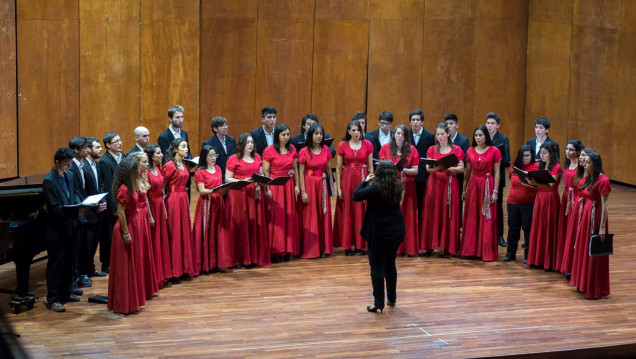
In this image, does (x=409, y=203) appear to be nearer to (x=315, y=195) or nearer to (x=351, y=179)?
(x=351, y=179)

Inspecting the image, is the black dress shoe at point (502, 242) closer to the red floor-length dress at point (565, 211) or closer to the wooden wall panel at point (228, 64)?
the red floor-length dress at point (565, 211)

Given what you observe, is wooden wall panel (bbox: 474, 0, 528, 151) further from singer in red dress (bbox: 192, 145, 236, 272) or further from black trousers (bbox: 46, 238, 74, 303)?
black trousers (bbox: 46, 238, 74, 303)

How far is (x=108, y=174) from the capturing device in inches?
244

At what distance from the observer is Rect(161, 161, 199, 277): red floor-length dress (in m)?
6.22

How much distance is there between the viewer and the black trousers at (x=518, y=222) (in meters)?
6.99

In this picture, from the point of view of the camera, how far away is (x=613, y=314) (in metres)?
5.71

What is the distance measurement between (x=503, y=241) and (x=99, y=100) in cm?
556

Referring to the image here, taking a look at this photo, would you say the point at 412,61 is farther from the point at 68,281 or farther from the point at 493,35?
the point at 68,281

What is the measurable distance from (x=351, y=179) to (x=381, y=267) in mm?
1671

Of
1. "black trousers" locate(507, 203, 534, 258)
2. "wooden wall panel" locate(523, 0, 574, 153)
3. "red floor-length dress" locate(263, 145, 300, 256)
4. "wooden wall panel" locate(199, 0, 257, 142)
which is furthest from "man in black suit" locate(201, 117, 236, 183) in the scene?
"wooden wall panel" locate(523, 0, 574, 153)

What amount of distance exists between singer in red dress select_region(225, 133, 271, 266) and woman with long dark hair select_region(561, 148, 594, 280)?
99.2 inches

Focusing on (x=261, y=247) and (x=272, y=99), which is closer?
(x=261, y=247)

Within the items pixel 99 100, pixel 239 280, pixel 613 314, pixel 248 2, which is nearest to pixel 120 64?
pixel 99 100

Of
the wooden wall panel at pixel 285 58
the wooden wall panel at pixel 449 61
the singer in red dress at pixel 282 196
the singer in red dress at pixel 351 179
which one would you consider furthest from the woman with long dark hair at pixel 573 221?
the wooden wall panel at pixel 285 58
